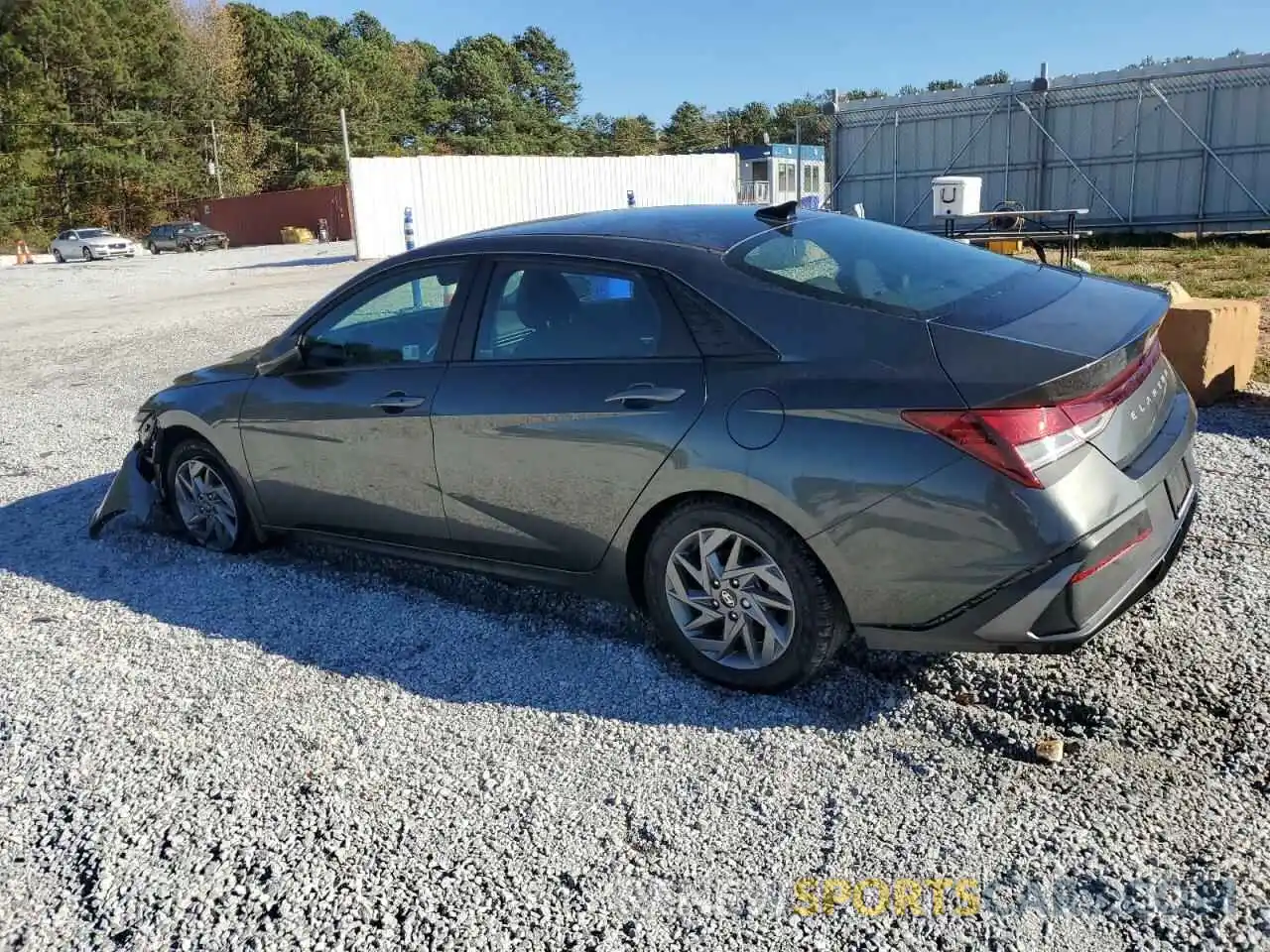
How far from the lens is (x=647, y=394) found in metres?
3.40

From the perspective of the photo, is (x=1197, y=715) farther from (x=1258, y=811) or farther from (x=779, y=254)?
(x=779, y=254)

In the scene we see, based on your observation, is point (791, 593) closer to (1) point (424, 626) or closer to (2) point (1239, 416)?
(1) point (424, 626)

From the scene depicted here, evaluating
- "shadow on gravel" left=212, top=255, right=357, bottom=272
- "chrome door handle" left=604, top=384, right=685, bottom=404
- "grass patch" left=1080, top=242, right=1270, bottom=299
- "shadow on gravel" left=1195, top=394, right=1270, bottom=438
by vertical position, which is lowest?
"shadow on gravel" left=1195, top=394, right=1270, bottom=438

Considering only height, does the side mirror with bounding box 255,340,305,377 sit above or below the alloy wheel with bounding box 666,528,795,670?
above

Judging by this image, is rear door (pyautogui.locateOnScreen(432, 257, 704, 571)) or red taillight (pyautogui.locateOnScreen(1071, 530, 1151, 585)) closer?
red taillight (pyautogui.locateOnScreen(1071, 530, 1151, 585))

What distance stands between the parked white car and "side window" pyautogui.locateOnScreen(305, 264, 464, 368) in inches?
1704

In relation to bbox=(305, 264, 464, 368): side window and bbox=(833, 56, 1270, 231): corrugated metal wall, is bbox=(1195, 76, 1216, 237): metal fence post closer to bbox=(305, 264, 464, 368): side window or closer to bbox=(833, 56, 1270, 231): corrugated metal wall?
bbox=(833, 56, 1270, 231): corrugated metal wall

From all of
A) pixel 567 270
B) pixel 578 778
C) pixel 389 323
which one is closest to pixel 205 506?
pixel 389 323

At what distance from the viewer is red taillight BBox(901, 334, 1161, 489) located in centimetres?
276

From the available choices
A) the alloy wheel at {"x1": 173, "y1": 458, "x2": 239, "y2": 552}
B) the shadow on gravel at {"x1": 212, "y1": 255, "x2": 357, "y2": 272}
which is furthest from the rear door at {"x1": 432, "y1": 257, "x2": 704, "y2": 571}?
the shadow on gravel at {"x1": 212, "y1": 255, "x2": 357, "y2": 272}

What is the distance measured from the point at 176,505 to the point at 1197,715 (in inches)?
185

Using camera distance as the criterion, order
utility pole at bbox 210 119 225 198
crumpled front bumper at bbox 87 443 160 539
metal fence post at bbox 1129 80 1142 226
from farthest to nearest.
Result: utility pole at bbox 210 119 225 198, metal fence post at bbox 1129 80 1142 226, crumpled front bumper at bbox 87 443 160 539

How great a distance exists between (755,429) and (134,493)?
12.3 ft

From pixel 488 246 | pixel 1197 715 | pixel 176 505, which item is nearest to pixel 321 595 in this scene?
pixel 176 505
